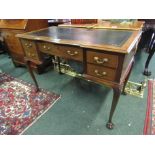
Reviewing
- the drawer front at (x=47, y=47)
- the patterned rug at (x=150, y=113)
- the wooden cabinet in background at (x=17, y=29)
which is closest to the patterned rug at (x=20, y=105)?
the wooden cabinet in background at (x=17, y=29)

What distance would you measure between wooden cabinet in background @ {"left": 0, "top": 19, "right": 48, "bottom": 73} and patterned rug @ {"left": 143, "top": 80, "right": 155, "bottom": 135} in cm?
164

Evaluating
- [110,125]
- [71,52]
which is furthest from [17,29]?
[110,125]

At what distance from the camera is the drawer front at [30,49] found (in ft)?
4.56

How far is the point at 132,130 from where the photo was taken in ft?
4.08

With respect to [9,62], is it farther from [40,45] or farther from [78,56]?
[78,56]

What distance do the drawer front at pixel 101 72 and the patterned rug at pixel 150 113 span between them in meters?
0.64

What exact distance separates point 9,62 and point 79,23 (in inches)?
71.3

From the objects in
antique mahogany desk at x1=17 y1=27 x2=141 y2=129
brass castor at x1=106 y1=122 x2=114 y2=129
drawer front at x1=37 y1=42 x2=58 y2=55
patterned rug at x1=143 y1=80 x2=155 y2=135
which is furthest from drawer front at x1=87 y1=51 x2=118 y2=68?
patterned rug at x1=143 y1=80 x2=155 y2=135

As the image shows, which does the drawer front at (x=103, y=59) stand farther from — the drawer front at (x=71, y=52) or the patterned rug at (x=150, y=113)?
the patterned rug at (x=150, y=113)

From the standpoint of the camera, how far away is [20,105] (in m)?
1.65

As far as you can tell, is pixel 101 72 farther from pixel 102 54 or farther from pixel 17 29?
pixel 17 29

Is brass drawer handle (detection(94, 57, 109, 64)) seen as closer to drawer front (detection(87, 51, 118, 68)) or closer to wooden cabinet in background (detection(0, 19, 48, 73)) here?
drawer front (detection(87, 51, 118, 68))

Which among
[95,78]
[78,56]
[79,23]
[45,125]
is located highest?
[79,23]
